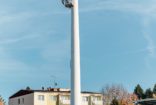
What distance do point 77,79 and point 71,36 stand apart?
6.25 ft

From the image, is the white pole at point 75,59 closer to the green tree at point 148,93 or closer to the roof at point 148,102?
the roof at point 148,102

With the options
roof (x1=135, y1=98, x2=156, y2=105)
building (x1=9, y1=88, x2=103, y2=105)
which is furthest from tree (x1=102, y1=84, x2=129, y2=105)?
roof (x1=135, y1=98, x2=156, y2=105)

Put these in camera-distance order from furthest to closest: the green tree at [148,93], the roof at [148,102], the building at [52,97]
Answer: the green tree at [148,93], the building at [52,97], the roof at [148,102]

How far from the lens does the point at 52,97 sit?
14288cm

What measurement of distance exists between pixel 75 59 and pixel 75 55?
165mm

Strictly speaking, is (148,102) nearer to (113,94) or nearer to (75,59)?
(75,59)

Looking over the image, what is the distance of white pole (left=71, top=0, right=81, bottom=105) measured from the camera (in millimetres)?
19578

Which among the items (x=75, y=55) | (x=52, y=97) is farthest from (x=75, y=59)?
(x=52, y=97)

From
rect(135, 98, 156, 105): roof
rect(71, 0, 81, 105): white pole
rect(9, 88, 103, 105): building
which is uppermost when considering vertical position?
rect(9, 88, 103, 105): building

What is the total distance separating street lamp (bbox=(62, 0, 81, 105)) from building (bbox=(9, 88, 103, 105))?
4722 inches

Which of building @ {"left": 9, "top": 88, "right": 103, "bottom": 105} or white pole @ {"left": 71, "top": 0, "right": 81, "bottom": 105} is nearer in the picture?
white pole @ {"left": 71, "top": 0, "right": 81, "bottom": 105}

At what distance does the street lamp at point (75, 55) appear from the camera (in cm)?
1958

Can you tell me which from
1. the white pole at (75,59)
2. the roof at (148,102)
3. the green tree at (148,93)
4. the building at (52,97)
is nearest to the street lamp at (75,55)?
the white pole at (75,59)

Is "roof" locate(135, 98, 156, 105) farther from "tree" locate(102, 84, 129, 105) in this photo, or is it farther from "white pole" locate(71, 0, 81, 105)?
"tree" locate(102, 84, 129, 105)
